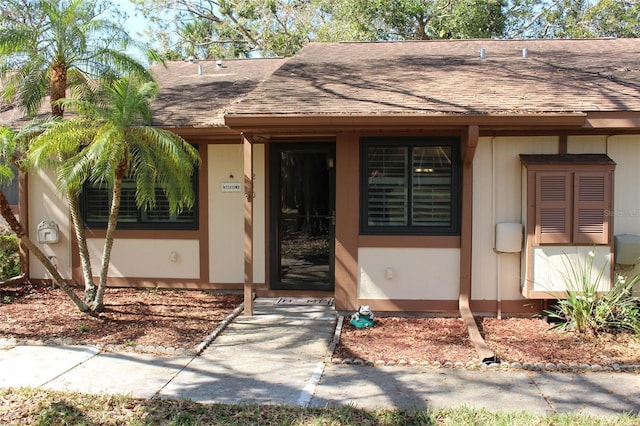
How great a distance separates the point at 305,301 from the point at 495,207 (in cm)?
296

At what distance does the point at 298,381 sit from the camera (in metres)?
4.87

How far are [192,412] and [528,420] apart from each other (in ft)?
8.29

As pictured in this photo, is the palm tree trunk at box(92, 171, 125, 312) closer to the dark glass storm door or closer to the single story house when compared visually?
the single story house

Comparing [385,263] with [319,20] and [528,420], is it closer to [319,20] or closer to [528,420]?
[528,420]

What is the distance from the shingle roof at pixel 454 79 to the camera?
21.3 feet

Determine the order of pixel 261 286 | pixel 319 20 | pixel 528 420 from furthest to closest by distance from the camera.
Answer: pixel 319 20 < pixel 261 286 < pixel 528 420

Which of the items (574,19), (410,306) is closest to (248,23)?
(574,19)

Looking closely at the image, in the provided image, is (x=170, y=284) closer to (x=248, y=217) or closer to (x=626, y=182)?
(x=248, y=217)

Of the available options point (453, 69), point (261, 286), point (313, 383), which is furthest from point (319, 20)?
point (313, 383)

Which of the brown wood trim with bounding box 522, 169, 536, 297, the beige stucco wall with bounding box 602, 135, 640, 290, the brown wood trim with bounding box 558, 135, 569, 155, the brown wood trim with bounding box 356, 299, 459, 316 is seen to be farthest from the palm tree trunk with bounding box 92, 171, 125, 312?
the beige stucco wall with bounding box 602, 135, 640, 290

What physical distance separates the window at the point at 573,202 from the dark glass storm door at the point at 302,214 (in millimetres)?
2922

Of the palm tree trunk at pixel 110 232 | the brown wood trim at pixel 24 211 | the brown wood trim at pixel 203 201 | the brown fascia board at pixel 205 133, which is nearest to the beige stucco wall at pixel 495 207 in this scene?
the brown fascia board at pixel 205 133

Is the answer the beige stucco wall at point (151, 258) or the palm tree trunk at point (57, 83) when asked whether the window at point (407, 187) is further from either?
the palm tree trunk at point (57, 83)

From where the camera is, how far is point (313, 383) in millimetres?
4809
